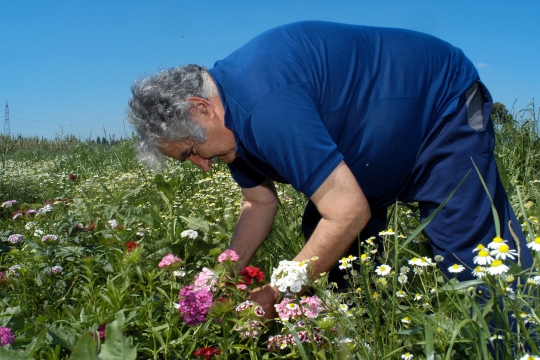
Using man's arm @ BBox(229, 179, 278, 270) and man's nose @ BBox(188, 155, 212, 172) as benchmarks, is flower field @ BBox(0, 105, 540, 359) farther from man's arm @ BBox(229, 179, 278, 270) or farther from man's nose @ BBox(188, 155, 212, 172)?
man's nose @ BBox(188, 155, 212, 172)

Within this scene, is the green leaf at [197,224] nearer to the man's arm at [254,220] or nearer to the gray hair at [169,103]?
the man's arm at [254,220]

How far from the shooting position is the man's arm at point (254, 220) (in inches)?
98.8

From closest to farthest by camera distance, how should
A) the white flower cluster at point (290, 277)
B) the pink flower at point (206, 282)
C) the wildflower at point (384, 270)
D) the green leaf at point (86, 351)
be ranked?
the green leaf at point (86, 351), the white flower cluster at point (290, 277), the wildflower at point (384, 270), the pink flower at point (206, 282)

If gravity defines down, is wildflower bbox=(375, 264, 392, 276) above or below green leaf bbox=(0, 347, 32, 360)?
above

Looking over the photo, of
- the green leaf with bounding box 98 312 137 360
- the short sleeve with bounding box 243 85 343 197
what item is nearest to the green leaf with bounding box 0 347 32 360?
the green leaf with bounding box 98 312 137 360

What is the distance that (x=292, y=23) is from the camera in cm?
207

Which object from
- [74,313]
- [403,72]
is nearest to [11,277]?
[74,313]

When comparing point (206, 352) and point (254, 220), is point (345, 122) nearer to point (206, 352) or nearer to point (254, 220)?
point (254, 220)

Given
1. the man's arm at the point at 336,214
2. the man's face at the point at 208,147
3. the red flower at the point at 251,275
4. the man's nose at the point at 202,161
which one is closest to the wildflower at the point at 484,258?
the man's arm at the point at 336,214

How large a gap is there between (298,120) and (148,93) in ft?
2.36

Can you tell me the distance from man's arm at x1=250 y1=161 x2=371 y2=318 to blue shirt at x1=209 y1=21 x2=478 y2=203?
0.04 m

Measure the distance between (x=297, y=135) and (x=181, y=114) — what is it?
0.54 meters

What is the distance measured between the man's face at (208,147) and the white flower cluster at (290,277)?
780mm

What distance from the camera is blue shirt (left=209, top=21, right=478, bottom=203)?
1765 millimetres
